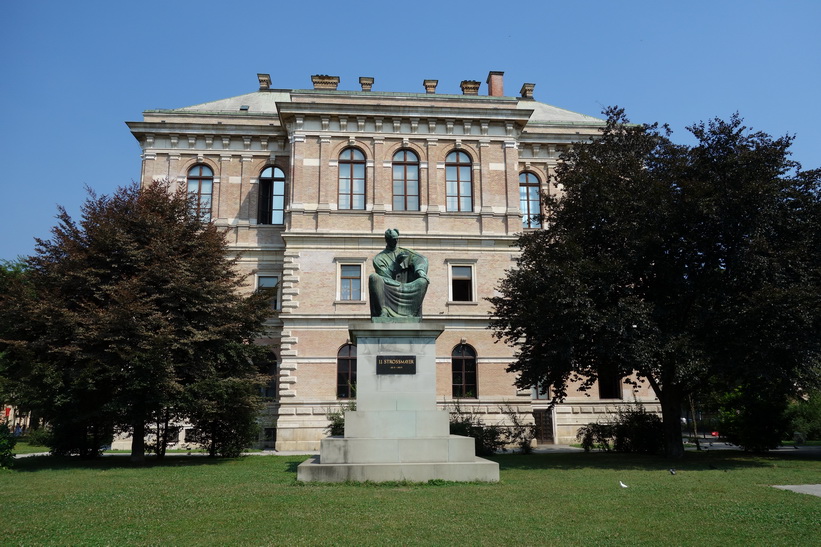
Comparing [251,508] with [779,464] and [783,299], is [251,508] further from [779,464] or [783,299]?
[779,464]

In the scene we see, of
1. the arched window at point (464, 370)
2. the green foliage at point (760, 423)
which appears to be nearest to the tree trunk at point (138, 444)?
the arched window at point (464, 370)

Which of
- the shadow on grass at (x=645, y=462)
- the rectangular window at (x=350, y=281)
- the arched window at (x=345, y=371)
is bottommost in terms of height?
the shadow on grass at (x=645, y=462)

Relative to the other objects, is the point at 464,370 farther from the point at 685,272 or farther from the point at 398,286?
the point at 398,286

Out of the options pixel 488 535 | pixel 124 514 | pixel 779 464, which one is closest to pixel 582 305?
pixel 779 464

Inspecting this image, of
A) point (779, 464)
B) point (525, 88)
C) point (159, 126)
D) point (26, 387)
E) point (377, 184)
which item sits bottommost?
point (779, 464)

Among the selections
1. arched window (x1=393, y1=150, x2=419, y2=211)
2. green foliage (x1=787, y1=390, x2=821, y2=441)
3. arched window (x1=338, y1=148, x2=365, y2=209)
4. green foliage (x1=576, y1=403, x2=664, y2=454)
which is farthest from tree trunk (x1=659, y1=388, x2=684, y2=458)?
arched window (x1=338, y1=148, x2=365, y2=209)

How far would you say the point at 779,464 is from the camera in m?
19.5

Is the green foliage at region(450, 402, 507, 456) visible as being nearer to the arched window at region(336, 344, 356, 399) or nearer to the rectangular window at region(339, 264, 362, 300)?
the arched window at region(336, 344, 356, 399)

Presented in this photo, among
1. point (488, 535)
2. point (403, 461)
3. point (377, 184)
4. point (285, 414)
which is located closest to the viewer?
point (488, 535)

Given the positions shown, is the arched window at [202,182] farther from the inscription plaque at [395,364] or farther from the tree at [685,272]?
the inscription plaque at [395,364]

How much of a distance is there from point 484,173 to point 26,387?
22841 mm

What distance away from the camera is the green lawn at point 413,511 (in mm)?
8320

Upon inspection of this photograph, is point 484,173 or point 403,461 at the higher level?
point 484,173

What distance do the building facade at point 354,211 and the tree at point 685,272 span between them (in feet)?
35.1
